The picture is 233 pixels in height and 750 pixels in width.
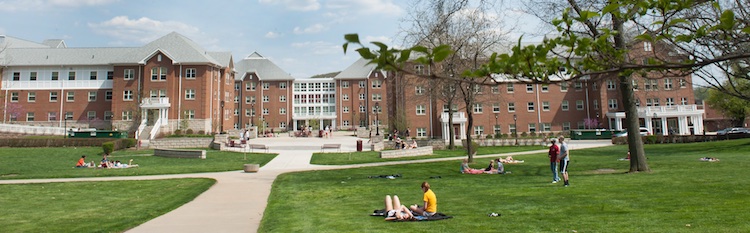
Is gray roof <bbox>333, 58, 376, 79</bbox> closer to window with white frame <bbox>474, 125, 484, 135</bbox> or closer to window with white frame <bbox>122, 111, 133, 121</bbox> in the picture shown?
window with white frame <bbox>474, 125, 484, 135</bbox>

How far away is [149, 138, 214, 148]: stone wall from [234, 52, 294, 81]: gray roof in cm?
3932

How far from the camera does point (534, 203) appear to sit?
948 cm

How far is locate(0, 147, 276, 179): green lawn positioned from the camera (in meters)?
19.6

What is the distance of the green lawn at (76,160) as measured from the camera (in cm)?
1962

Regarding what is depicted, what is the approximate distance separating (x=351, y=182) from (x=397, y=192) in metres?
3.15

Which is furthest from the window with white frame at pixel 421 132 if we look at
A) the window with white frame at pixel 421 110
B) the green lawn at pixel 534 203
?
the green lawn at pixel 534 203

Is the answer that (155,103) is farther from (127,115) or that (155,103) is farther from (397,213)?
(397,213)

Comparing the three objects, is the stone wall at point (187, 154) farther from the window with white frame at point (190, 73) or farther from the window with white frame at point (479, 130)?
the window with white frame at point (479, 130)

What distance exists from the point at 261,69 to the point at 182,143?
43375mm

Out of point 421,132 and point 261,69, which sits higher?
point 261,69

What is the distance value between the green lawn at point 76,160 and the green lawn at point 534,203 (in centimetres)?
873

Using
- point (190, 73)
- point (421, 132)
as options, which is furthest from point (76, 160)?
point (421, 132)

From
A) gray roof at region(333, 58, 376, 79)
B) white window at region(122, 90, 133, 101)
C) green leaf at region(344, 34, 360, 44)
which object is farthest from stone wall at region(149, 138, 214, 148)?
gray roof at region(333, 58, 376, 79)

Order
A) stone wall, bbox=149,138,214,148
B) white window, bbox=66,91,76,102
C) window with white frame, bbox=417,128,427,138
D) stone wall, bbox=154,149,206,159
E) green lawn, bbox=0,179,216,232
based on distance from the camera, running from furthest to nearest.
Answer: white window, bbox=66,91,76,102 < window with white frame, bbox=417,128,427,138 < stone wall, bbox=149,138,214,148 < stone wall, bbox=154,149,206,159 < green lawn, bbox=0,179,216,232
